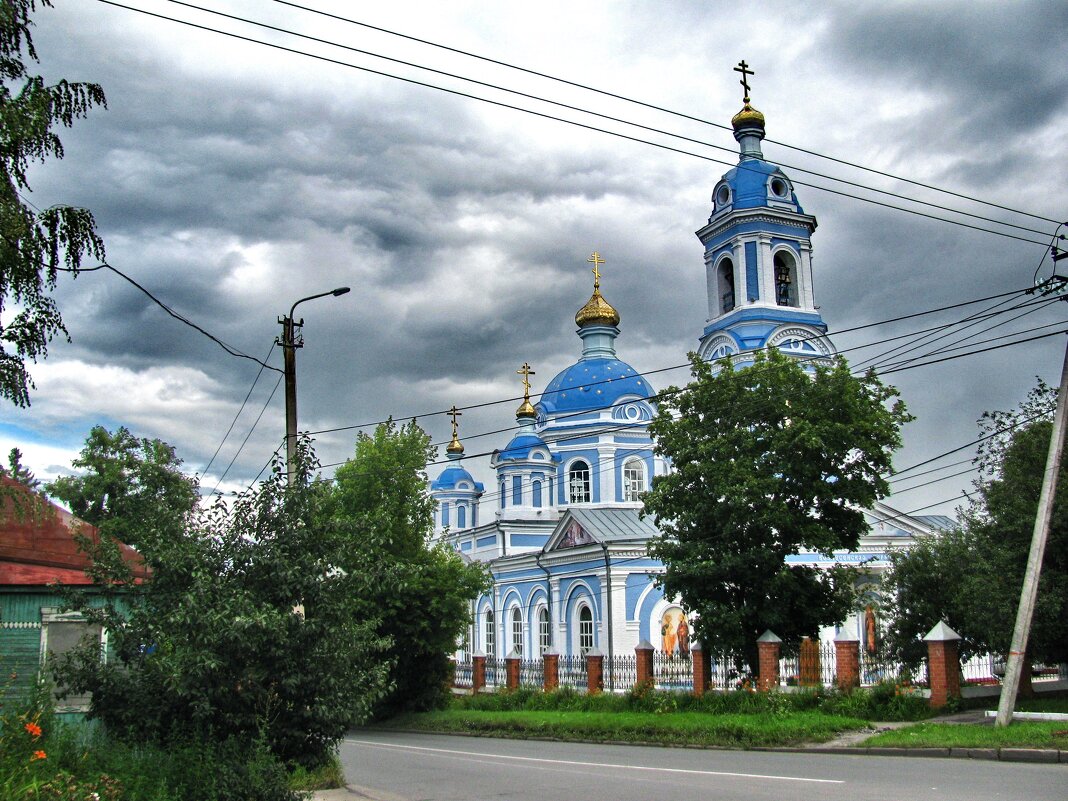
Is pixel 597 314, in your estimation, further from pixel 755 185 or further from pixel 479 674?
pixel 479 674

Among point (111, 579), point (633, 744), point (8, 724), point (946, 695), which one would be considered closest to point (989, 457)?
point (946, 695)

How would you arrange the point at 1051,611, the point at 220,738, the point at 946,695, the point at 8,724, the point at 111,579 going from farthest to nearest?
the point at 946,695
the point at 1051,611
the point at 111,579
the point at 220,738
the point at 8,724

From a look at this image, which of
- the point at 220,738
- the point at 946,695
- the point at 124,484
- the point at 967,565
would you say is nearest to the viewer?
the point at 220,738

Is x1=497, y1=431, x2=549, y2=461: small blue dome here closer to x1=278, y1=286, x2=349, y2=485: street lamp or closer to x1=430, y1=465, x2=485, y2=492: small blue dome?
x1=430, y1=465, x2=485, y2=492: small blue dome

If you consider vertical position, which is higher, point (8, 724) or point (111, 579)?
point (111, 579)

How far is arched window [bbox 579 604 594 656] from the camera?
42719 mm

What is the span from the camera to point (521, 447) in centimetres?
5569

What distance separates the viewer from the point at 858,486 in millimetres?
23625

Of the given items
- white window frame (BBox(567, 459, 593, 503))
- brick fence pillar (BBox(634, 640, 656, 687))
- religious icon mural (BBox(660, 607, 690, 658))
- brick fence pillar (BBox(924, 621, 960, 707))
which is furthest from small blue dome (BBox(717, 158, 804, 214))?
brick fence pillar (BBox(924, 621, 960, 707))

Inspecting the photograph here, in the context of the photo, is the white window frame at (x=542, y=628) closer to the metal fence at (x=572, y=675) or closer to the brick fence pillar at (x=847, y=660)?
the metal fence at (x=572, y=675)

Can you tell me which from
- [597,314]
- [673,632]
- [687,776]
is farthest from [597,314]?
[687,776]

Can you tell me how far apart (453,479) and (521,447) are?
39.0ft

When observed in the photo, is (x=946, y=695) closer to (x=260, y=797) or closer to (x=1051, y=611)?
(x=1051, y=611)

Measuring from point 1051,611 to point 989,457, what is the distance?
Result: 372 centimetres
